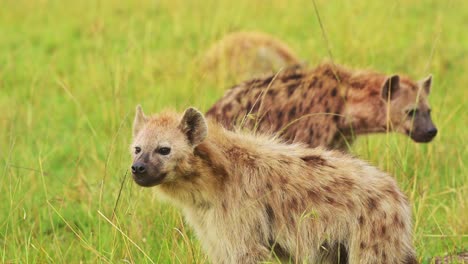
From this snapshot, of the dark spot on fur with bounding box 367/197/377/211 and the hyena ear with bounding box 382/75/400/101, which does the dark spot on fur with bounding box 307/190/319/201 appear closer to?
the dark spot on fur with bounding box 367/197/377/211

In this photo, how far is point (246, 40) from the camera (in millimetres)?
9500

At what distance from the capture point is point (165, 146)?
171 inches

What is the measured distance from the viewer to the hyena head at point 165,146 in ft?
14.0

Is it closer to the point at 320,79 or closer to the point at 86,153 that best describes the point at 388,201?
the point at 320,79

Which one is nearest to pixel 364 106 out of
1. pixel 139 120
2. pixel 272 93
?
pixel 272 93

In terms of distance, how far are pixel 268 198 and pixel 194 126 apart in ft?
1.58

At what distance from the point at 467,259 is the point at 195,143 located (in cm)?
142

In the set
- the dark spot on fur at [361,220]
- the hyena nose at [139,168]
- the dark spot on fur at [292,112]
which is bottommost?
the dark spot on fur at [361,220]

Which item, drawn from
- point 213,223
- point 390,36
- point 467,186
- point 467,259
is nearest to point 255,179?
point 213,223

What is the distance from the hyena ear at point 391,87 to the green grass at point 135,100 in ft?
0.99

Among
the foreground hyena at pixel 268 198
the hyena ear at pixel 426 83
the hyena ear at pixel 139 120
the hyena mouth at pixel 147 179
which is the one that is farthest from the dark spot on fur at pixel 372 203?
the hyena ear at pixel 426 83

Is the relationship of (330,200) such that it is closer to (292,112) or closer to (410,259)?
(410,259)

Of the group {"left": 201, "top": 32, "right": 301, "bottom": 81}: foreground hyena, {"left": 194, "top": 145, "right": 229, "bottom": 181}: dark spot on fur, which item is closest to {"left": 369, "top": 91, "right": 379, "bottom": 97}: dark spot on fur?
{"left": 194, "top": 145, "right": 229, "bottom": 181}: dark spot on fur

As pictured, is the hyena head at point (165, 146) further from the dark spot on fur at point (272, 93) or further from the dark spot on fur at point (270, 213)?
the dark spot on fur at point (272, 93)
